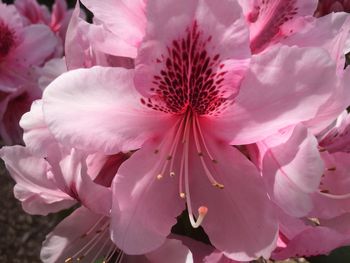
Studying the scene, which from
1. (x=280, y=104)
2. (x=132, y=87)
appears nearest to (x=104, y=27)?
(x=132, y=87)

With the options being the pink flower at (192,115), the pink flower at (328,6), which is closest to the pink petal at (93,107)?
the pink flower at (192,115)

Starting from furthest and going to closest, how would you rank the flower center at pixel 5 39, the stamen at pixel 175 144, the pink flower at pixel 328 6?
the flower center at pixel 5 39, the pink flower at pixel 328 6, the stamen at pixel 175 144

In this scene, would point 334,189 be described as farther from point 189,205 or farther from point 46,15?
point 46,15

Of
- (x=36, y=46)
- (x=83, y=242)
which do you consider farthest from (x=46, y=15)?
(x=83, y=242)

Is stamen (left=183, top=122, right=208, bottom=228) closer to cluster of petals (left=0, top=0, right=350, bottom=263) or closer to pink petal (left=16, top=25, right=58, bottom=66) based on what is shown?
cluster of petals (left=0, top=0, right=350, bottom=263)

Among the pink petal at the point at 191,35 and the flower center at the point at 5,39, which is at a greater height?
the pink petal at the point at 191,35

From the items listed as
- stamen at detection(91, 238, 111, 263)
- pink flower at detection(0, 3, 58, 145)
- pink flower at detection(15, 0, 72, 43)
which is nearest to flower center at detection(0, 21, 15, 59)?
pink flower at detection(0, 3, 58, 145)

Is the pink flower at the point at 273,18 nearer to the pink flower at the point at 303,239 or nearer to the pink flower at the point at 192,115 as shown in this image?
the pink flower at the point at 192,115

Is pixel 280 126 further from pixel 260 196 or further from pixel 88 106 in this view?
pixel 88 106
